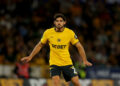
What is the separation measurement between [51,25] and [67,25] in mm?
736

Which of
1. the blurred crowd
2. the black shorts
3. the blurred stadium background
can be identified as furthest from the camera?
the blurred crowd

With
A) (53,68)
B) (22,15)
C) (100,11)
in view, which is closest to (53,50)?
(53,68)

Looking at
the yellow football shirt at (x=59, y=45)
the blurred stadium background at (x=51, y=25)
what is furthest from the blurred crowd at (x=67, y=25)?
the yellow football shirt at (x=59, y=45)

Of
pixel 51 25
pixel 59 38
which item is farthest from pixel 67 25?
pixel 59 38

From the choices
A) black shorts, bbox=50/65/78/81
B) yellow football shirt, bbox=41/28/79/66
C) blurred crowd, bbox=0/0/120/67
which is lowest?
black shorts, bbox=50/65/78/81

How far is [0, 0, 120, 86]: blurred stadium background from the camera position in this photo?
1617 centimetres

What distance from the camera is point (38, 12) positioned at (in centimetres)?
1992

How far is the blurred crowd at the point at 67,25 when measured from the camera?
17.4 m

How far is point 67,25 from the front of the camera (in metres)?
19.6

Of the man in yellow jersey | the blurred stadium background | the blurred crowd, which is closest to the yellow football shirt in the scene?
the man in yellow jersey

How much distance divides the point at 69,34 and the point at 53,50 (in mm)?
556

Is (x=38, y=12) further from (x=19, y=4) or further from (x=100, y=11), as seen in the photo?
(x=100, y=11)

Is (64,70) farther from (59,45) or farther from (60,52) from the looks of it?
(59,45)

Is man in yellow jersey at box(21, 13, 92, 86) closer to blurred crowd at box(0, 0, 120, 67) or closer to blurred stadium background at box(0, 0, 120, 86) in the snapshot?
blurred stadium background at box(0, 0, 120, 86)
